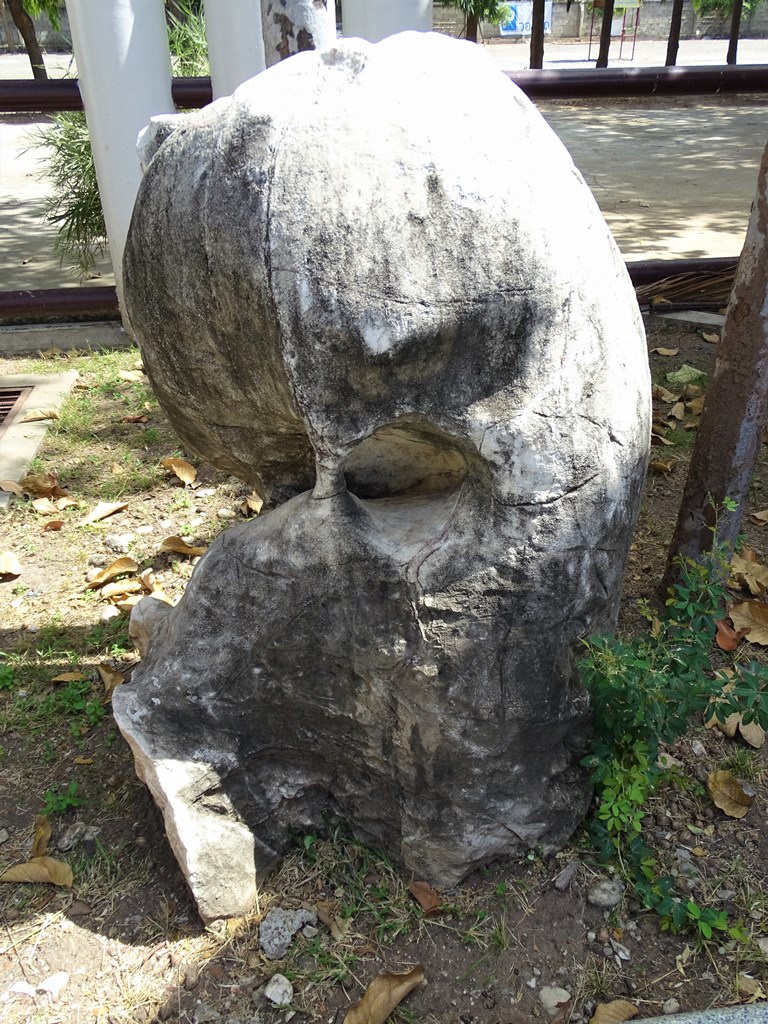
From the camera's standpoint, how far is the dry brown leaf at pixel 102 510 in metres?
3.14

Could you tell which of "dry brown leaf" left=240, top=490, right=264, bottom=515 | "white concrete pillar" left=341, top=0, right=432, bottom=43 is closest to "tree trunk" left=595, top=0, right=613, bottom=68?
"white concrete pillar" left=341, top=0, right=432, bottom=43

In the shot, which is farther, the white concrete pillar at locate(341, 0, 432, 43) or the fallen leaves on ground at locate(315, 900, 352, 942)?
the white concrete pillar at locate(341, 0, 432, 43)

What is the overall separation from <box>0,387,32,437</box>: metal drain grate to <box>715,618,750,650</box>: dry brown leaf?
9.27 ft

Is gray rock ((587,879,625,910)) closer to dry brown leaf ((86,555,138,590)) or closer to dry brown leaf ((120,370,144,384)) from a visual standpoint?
dry brown leaf ((86,555,138,590))

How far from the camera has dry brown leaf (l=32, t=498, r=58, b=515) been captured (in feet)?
10.4

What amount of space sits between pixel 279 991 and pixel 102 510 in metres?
1.94

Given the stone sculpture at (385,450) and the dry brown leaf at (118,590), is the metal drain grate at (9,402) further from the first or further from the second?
the stone sculpture at (385,450)

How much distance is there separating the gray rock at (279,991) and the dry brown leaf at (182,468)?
6.68 ft

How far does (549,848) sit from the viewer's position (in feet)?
5.90

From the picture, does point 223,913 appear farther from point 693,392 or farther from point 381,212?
point 693,392

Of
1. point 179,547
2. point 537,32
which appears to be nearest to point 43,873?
point 179,547

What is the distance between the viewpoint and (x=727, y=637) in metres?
2.41

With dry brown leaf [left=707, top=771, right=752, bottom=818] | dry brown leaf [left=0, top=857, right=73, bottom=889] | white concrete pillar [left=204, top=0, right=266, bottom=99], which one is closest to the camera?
dry brown leaf [left=0, top=857, right=73, bottom=889]

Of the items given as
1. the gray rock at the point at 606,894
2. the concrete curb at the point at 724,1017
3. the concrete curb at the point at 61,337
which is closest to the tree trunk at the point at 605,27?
the concrete curb at the point at 61,337
